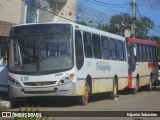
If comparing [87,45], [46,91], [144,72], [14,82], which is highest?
[87,45]

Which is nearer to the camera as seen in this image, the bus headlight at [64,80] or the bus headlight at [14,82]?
the bus headlight at [64,80]

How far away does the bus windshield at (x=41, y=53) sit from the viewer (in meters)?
15.2

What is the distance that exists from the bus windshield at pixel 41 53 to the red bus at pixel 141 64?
29.6 feet

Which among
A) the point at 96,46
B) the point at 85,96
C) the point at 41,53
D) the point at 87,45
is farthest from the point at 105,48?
the point at 41,53

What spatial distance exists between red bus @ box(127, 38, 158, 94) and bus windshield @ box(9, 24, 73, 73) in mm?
9014

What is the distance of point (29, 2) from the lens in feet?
102

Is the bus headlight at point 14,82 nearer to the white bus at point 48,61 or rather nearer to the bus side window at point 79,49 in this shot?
the white bus at point 48,61

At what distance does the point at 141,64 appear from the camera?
26172mm

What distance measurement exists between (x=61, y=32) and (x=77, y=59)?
1.12 m

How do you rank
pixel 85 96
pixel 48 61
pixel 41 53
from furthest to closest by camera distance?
pixel 85 96, pixel 41 53, pixel 48 61

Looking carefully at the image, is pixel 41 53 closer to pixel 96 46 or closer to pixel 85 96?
pixel 85 96

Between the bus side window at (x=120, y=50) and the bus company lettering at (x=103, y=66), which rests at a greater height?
the bus side window at (x=120, y=50)

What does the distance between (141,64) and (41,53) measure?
11.9 metres

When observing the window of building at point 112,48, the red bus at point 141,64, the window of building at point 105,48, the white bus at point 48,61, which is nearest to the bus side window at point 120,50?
the window of building at point 112,48
